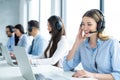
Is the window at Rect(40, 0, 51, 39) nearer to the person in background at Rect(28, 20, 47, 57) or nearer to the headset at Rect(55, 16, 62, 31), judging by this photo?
the person in background at Rect(28, 20, 47, 57)

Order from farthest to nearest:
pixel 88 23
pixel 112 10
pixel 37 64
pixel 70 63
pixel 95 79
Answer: pixel 112 10, pixel 37 64, pixel 70 63, pixel 88 23, pixel 95 79

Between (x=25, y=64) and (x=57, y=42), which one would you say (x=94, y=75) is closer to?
(x=25, y=64)

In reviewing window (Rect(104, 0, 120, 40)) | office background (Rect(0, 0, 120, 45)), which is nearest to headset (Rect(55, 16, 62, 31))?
office background (Rect(0, 0, 120, 45))

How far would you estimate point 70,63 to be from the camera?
85.7 inches

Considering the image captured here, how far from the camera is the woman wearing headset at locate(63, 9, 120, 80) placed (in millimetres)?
1889

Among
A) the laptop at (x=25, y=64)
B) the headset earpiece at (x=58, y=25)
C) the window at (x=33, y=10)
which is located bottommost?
the laptop at (x=25, y=64)

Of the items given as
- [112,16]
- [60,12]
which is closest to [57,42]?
[112,16]

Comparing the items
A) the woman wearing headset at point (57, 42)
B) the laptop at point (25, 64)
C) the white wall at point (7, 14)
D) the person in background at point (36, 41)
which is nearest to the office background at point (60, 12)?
the white wall at point (7, 14)

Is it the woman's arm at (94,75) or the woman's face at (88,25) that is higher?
the woman's face at (88,25)

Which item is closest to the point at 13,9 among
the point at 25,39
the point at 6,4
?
the point at 6,4

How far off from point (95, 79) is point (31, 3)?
21.0 ft

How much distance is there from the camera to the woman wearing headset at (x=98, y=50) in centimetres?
189

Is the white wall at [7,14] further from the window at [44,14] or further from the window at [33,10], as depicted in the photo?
the window at [44,14]

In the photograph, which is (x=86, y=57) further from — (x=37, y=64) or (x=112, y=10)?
(x=112, y=10)
